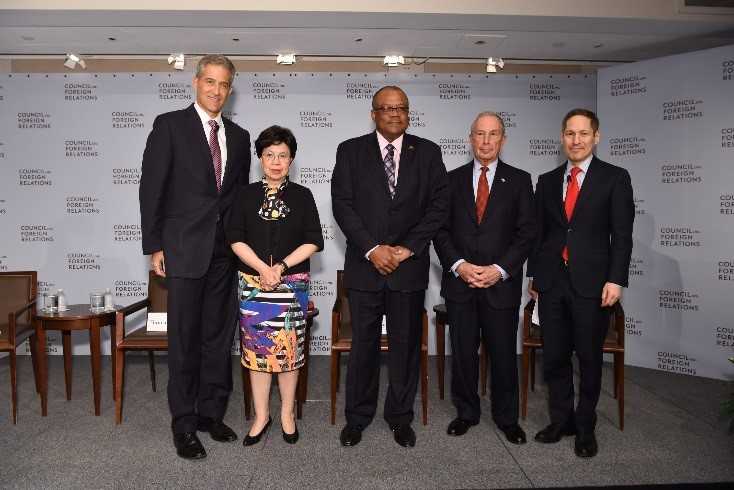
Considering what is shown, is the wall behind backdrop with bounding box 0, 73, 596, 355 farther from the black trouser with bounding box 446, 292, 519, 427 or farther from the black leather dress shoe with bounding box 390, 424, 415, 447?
the black leather dress shoe with bounding box 390, 424, 415, 447

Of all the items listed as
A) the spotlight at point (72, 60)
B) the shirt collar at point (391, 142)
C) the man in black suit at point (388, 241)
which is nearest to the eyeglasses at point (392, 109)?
the man in black suit at point (388, 241)

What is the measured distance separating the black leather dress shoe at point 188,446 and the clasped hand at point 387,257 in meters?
1.24

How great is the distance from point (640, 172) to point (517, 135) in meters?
1.03

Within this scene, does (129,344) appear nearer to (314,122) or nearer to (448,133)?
(314,122)

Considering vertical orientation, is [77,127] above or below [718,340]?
above

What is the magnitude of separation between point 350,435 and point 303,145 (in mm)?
2649

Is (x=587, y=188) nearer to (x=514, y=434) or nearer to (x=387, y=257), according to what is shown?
(x=387, y=257)

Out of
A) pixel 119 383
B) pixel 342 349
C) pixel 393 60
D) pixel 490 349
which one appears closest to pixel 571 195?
pixel 490 349

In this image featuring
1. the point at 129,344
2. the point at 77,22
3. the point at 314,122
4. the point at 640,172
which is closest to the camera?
the point at 129,344

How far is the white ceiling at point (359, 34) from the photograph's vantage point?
145 inches

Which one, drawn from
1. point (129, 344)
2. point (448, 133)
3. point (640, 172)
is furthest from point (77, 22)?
point (640, 172)

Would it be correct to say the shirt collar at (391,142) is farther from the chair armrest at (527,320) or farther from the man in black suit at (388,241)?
the chair armrest at (527,320)

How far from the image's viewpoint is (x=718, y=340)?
4078 millimetres

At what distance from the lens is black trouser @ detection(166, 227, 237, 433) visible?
2717 millimetres
